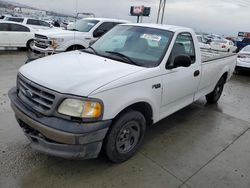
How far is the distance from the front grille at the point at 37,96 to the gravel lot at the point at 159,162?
82cm

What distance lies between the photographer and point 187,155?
3332 mm

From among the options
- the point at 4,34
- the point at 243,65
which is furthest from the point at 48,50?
the point at 243,65

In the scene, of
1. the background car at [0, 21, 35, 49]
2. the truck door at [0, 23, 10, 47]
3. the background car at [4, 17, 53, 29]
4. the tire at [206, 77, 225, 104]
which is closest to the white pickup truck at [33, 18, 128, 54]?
the background car at [0, 21, 35, 49]

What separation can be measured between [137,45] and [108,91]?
1.34 m

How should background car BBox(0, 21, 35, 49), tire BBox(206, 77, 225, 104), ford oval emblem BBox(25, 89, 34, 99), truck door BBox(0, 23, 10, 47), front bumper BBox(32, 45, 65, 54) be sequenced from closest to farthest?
ford oval emblem BBox(25, 89, 34, 99) < tire BBox(206, 77, 225, 104) < front bumper BBox(32, 45, 65, 54) < truck door BBox(0, 23, 10, 47) < background car BBox(0, 21, 35, 49)

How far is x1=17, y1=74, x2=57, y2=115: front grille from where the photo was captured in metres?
2.39

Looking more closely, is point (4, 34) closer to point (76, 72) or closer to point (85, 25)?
point (85, 25)

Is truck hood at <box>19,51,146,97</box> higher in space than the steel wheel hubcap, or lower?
higher

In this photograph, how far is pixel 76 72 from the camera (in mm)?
2680

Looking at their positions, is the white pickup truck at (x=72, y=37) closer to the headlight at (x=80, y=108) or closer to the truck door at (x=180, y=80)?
the truck door at (x=180, y=80)

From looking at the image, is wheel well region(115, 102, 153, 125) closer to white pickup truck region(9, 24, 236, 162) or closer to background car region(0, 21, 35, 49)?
white pickup truck region(9, 24, 236, 162)

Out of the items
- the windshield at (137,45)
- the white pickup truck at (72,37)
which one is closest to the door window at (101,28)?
the white pickup truck at (72,37)

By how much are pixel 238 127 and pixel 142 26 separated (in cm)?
278

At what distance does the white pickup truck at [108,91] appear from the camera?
234 cm
